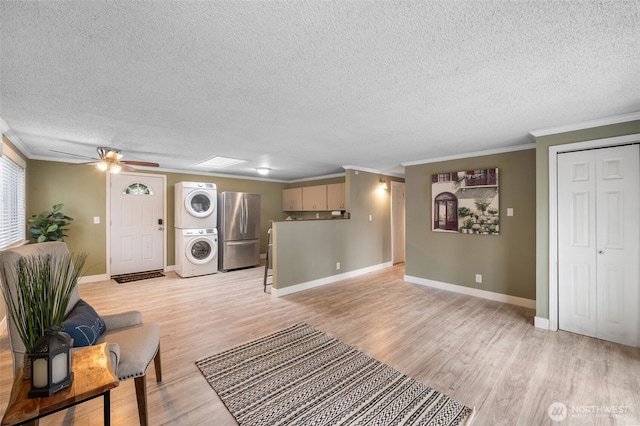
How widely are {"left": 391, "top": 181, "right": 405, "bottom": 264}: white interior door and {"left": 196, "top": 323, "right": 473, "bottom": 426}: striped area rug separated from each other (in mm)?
4055

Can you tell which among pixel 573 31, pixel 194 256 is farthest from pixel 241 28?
pixel 194 256

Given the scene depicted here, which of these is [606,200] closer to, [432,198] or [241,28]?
[432,198]

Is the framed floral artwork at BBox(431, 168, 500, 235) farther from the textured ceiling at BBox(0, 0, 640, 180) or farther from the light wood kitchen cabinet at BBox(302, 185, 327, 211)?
the light wood kitchen cabinet at BBox(302, 185, 327, 211)

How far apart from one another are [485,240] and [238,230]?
483 cm

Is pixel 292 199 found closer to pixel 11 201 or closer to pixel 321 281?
pixel 321 281

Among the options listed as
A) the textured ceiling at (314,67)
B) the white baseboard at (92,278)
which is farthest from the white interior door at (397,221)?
the white baseboard at (92,278)

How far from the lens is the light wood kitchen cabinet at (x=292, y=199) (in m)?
6.96

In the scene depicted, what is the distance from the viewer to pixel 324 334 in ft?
9.39

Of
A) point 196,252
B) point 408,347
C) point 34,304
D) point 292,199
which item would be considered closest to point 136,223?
point 196,252

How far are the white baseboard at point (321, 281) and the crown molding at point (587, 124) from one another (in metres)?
3.62

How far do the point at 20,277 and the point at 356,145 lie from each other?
10.8 feet

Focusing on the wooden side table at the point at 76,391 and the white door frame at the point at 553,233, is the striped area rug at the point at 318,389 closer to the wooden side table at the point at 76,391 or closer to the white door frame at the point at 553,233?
the wooden side table at the point at 76,391

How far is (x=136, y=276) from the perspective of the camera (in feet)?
17.1

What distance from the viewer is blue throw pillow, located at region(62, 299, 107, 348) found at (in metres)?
1.59
